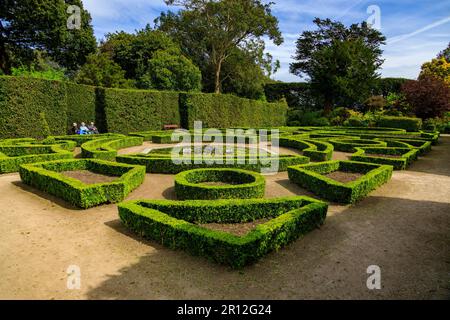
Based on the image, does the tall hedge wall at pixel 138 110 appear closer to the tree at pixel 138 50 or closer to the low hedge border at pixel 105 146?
the low hedge border at pixel 105 146

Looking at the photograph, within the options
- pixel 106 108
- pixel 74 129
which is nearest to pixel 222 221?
pixel 74 129

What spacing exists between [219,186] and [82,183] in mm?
4056

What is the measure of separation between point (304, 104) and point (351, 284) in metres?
51.8

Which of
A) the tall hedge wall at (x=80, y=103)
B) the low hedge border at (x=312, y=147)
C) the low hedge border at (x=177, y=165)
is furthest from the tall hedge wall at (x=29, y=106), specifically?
the low hedge border at (x=312, y=147)

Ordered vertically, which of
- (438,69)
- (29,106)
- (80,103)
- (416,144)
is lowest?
(416,144)

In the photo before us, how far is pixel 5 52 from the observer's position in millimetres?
32781

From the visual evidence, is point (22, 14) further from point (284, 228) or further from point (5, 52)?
point (284, 228)

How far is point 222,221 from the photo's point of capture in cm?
766

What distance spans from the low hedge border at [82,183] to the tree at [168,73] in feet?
82.7

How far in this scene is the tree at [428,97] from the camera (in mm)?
31344

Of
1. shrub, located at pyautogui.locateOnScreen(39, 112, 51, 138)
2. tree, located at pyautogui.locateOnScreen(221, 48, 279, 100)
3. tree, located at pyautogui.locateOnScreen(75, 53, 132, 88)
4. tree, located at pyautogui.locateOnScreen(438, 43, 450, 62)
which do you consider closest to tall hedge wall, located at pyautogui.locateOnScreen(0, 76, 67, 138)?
shrub, located at pyautogui.locateOnScreen(39, 112, 51, 138)

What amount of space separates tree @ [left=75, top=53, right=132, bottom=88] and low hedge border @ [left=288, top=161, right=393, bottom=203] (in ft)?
94.6

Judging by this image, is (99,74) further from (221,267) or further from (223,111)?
(221,267)

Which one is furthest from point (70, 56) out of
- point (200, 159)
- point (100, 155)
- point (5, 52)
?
point (200, 159)
